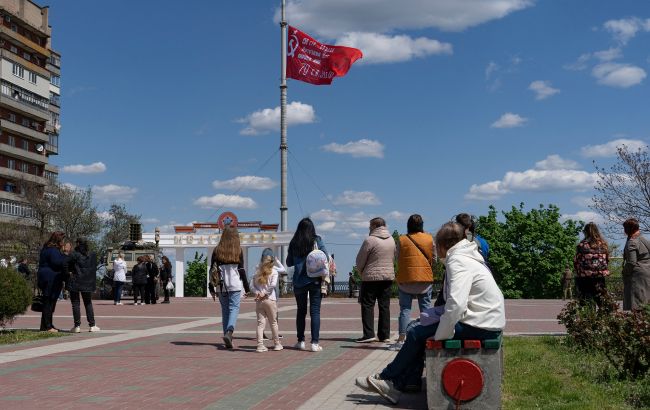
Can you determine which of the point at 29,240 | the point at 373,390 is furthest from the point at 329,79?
the point at 373,390

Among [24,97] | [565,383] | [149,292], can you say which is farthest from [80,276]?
[24,97]

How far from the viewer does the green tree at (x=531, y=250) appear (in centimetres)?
4603

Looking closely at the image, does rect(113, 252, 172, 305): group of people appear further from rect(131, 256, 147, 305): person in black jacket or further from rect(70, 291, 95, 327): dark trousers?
rect(70, 291, 95, 327): dark trousers

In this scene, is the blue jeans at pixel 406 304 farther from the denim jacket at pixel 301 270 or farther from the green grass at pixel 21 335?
the green grass at pixel 21 335

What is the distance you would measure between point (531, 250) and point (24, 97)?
57095 millimetres

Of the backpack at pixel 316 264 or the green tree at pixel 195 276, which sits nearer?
the backpack at pixel 316 264

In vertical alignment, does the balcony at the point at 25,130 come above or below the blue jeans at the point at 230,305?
above

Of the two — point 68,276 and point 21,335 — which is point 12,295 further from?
point 68,276

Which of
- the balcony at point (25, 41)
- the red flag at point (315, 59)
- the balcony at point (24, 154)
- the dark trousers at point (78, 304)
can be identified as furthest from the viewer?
the balcony at point (24, 154)

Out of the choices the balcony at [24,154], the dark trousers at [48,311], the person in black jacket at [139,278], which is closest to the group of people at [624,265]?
the dark trousers at [48,311]

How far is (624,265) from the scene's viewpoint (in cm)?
1150

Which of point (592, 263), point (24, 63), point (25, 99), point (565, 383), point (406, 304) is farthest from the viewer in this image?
point (25, 99)

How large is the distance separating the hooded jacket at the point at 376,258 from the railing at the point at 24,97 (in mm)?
74331

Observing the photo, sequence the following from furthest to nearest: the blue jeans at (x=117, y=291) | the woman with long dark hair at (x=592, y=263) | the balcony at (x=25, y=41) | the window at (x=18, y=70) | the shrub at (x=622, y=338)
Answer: the window at (x=18, y=70) < the balcony at (x=25, y=41) < the blue jeans at (x=117, y=291) < the woman with long dark hair at (x=592, y=263) < the shrub at (x=622, y=338)
